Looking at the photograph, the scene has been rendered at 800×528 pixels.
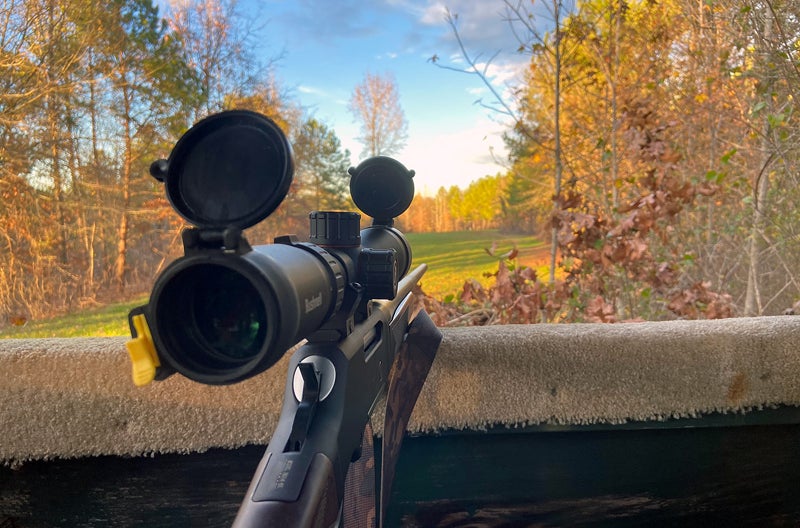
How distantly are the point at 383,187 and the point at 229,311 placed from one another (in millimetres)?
405

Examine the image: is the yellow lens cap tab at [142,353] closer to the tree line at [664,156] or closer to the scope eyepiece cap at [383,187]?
the scope eyepiece cap at [383,187]

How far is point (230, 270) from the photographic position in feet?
0.89

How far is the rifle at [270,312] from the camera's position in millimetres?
261

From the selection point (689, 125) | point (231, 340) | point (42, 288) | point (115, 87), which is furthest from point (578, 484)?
point (115, 87)

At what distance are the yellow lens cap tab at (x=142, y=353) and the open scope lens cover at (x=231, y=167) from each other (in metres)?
0.07

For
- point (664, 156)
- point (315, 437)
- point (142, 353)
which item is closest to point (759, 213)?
point (664, 156)

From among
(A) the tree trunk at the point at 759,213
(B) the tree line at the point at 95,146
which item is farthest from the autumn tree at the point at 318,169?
(A) the tree trunk at the point at 759,213

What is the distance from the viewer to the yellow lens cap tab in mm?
260

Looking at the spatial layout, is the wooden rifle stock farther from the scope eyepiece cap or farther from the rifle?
the scope eyepiece cap

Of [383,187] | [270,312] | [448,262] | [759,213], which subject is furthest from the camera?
[448,262]

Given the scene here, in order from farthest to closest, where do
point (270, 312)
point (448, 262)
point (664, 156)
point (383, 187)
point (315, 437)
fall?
point (448, 262) < point (664, 156) < point (383, 187) < point (315, 437) < point (270, 312)

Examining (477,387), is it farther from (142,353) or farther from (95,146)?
(95,146)

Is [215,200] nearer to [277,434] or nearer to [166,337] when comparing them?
[166,337]

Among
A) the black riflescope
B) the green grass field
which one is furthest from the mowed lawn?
the black riflescope
